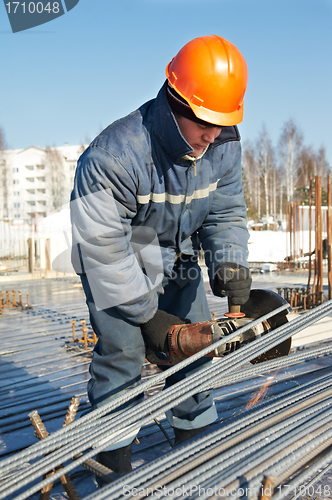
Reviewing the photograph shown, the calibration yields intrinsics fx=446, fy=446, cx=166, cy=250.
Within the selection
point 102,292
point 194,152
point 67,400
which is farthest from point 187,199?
point 67,400

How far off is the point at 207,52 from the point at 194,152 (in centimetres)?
41

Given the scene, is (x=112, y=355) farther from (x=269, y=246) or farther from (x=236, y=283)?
(x=269, y=246)

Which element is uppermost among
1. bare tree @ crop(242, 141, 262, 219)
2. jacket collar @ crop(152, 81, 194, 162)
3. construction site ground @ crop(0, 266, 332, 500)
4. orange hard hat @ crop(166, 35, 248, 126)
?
bare tree @ crop(242, 141, 262, 219)

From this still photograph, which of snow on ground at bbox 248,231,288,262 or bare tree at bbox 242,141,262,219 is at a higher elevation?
bare tree at bbox 242,141,262,219

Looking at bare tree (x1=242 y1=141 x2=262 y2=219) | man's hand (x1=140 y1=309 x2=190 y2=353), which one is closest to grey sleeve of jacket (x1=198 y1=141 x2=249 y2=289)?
man's hand (x1=140 y1=309 x2=190 y2=353)

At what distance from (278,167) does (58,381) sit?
3349 centimetres

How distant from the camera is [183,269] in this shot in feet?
7.70

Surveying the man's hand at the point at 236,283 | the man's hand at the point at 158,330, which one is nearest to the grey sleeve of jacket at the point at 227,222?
the man's hand at the point at 236,283

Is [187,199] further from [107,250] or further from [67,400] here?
[67,400]

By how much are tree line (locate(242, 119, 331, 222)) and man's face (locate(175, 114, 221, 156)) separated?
29.2 metres

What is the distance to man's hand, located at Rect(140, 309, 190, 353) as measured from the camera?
2004mm

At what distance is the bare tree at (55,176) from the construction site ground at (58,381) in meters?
31.0

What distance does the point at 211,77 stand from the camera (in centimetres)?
184

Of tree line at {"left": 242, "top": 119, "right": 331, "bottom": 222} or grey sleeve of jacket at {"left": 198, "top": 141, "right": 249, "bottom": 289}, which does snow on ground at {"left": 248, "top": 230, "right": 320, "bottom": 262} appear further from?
grey sleeve of jacket at {"left": 198, "top": 141, "right": 249, "bottom": 289}
